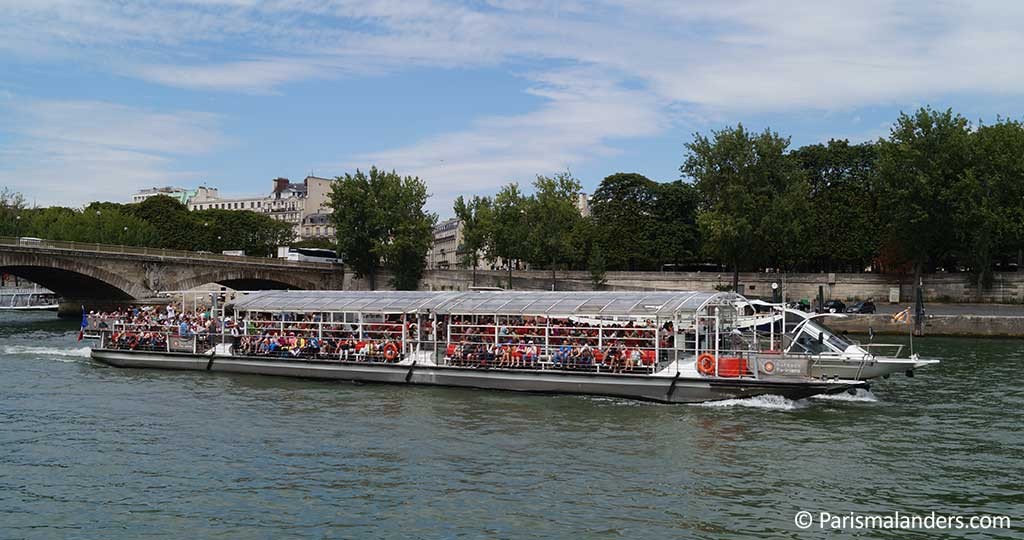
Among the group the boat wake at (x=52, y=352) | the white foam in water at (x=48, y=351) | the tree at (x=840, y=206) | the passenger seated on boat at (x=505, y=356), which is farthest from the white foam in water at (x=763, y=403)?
the tree at (x=840, y=206)

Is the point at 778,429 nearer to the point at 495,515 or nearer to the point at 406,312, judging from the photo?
the point at 495,515

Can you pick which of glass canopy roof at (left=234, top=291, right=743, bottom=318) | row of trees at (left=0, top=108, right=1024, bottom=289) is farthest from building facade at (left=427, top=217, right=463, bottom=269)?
glass canopy roof at (left=234, top=291, right=743, bottom=318)

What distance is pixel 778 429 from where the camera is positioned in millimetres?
25938

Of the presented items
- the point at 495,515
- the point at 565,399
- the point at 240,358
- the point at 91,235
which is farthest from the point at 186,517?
the point at 91,235

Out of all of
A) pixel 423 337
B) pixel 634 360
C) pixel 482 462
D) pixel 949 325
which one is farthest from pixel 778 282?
pixel 482 462

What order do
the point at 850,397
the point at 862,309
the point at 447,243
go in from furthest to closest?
the point at 447,243, the point at 862,309, the point at 850,397

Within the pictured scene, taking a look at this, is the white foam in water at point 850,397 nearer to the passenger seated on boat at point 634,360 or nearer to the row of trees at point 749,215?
the passenger seated on boat at point 634,360

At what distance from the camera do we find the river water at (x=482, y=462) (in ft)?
59.0

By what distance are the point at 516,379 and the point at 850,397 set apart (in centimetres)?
1099

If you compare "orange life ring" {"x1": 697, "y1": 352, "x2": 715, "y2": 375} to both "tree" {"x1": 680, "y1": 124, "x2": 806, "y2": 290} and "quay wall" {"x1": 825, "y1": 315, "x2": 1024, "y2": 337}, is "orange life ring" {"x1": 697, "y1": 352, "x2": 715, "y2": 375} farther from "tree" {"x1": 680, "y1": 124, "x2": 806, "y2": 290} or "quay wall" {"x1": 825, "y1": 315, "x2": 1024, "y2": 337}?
"tree" {"x1": 680, "y1": 124, "x2": 806, "y2": 290}

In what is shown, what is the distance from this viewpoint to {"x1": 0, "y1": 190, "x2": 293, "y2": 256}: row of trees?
107375 mm

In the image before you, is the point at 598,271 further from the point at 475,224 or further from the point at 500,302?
the point at 500,302

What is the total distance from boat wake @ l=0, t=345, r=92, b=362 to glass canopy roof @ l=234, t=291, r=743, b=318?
400 inches

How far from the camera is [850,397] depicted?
31188 millimetres
